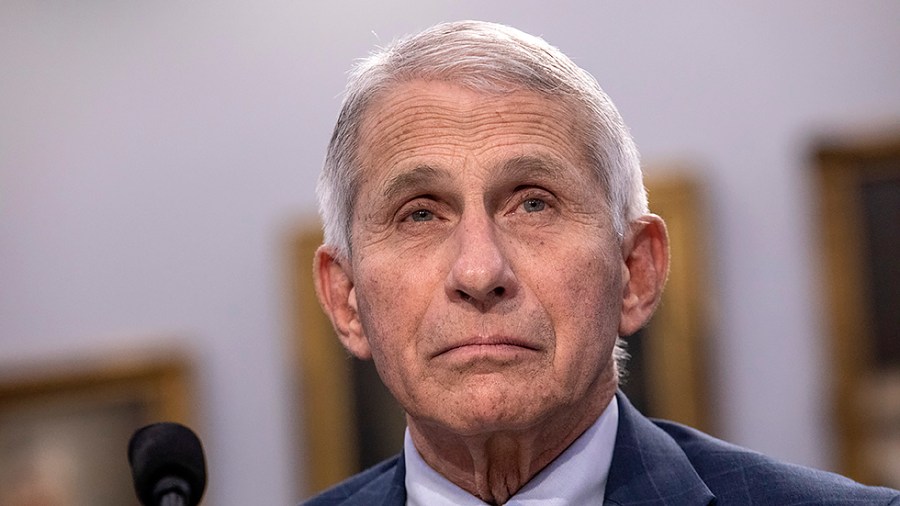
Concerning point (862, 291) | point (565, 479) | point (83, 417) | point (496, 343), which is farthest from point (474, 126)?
point (83, 417)

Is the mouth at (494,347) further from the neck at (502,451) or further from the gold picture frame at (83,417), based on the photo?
the gold picture frame at (83,417)

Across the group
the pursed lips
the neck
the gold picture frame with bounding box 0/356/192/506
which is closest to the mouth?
the pursed lips

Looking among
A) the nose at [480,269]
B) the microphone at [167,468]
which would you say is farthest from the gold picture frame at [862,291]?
the microphone at [167,468]

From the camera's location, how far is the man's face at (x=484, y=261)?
241cm

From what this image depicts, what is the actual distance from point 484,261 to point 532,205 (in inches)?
7.7

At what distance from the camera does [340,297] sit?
2895mm

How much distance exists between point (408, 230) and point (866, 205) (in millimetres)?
3015

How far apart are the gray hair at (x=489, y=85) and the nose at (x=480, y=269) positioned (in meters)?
0.29

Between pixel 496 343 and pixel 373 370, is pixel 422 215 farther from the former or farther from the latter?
pixel 373 370

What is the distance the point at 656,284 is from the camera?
278 cm

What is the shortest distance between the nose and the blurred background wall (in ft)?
9.74

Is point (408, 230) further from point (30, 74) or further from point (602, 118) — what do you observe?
point (30, 74)

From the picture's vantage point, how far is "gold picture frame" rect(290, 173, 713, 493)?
520 centimetres

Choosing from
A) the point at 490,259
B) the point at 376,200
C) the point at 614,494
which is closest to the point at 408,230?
the point at 376,200
